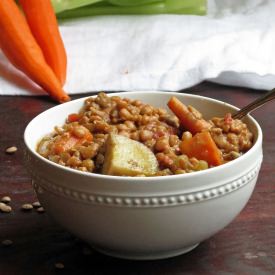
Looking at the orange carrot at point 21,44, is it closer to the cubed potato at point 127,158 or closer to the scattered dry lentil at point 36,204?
the scattered dry lentil at point 36,204

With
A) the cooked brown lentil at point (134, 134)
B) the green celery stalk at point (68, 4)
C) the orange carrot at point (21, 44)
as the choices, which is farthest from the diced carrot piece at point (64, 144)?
the green celery stalk at point (68, 4)

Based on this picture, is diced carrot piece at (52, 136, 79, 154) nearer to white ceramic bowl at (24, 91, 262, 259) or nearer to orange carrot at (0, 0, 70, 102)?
white ceramic bowl at (24, 91, 262, 259)

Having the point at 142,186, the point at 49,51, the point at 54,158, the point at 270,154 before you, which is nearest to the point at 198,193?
the point at 142,186

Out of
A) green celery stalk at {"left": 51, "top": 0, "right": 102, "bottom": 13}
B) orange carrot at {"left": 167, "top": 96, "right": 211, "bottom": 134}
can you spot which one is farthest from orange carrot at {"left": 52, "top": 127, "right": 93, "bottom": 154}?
green celery stalk at {"left": 51, "top": 0, "right": 102, "bottom": 13}

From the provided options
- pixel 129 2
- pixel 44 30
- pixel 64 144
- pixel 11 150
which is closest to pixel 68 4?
pixel 129 2

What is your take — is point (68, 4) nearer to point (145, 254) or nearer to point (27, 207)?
point (27, 207)

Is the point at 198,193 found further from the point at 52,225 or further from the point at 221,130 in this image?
the point at 52,225
